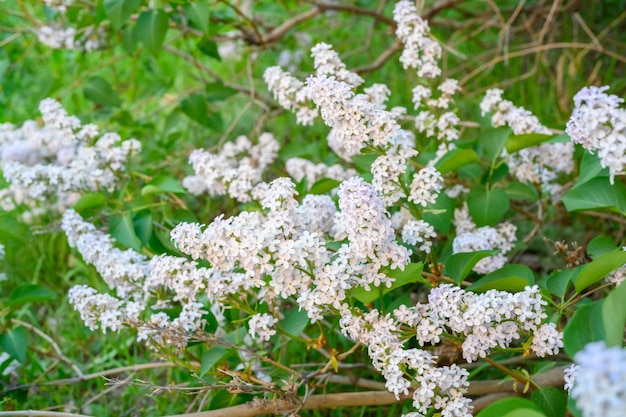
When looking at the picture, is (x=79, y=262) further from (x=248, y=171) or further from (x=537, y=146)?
(x=537, y=146)

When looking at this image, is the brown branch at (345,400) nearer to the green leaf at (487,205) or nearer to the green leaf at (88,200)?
the green leaf at (487,205)

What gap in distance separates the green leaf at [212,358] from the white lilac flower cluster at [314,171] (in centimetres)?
58

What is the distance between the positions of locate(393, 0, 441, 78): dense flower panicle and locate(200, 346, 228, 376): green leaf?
0.73 meters

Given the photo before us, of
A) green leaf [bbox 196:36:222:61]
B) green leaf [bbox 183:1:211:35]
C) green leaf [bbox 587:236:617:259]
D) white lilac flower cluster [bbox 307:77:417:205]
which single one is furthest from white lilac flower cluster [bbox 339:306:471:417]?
green leaf [bbox 196:36:222:61]

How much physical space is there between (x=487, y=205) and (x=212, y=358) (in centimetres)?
68

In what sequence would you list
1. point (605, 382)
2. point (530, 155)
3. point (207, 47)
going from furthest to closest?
1. point (207, 47)
2. point (530, 155)
3. point (605, 382)

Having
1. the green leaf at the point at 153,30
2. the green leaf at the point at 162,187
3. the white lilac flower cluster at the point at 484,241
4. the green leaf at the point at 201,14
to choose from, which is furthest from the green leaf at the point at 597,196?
the green leaf at the point at 153,30

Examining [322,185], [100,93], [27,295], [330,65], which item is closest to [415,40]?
[330,65]

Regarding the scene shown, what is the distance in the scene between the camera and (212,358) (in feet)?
4.52

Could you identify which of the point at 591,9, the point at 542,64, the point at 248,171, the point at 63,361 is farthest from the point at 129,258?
the point at 591,9

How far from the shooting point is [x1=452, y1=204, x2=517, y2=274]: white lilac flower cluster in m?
1.52

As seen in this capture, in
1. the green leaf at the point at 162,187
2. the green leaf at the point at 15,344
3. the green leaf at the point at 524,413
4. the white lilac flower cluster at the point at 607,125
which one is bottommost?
the green leaf at the point at 15,344

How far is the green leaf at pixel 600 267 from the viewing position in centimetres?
112

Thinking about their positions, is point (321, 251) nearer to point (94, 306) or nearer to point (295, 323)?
point (295, 323)
